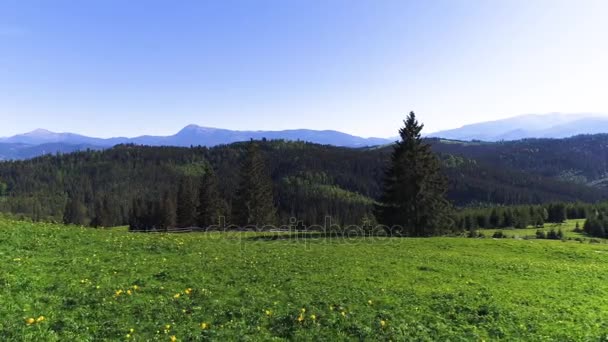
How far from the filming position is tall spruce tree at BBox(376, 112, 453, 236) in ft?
185

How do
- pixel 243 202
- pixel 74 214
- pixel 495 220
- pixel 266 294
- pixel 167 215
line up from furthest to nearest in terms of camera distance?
pixel 74 214 < pixel 495 220 < pixel 167 215 < pixel 243 202 < pixel 266 294

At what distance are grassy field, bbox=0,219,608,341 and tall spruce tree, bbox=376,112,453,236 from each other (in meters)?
27.4

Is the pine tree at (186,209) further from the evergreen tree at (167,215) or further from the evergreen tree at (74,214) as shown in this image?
the evergreen tree at (74,214)

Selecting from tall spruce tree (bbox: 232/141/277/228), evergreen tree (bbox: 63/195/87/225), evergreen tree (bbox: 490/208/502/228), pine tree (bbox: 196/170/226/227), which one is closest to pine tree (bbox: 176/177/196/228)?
pine tree (bbox: 196/170/226/227)

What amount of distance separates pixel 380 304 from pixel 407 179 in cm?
4179

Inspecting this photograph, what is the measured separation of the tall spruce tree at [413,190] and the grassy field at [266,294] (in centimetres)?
2735

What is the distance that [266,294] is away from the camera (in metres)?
17.2

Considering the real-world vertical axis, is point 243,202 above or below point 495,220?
above

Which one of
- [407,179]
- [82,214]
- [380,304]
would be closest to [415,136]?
[407,179]

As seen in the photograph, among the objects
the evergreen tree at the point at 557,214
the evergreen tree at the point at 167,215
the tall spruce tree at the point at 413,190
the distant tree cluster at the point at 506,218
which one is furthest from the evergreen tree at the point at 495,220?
the evergreen tree at the point at 167,215

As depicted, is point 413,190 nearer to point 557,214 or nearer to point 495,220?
point 495,220

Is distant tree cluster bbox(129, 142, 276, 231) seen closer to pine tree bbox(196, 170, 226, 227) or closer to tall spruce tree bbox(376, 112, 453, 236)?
pine tree bbox(196, 170, 226, 227)

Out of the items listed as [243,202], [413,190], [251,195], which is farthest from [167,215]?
[413,190]

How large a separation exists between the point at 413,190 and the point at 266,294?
4310cm
